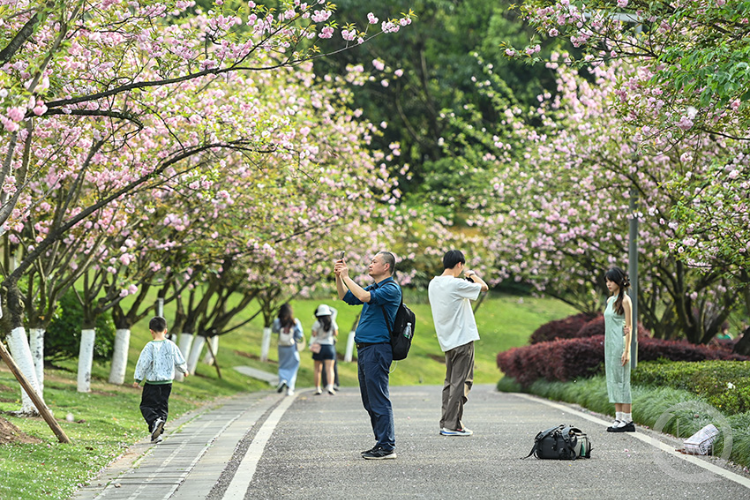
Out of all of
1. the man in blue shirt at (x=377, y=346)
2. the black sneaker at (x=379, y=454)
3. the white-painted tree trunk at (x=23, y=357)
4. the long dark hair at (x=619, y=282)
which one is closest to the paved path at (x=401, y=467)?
the black sneaker at (x=379, y=454)

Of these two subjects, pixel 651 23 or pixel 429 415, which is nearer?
pixel 651 23

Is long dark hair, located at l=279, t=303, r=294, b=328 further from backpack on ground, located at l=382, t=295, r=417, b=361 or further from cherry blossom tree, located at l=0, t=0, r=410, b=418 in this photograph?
backpack on ground, located at l=382, t=295, r=417, b=361

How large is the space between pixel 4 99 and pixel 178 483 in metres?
3.16

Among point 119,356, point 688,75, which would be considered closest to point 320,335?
point 119,356

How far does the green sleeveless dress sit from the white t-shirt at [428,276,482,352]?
179cm

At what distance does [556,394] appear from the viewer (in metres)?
16.2

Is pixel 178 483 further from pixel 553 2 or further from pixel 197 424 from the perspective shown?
pixel 553 2

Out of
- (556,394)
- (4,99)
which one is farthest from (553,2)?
(556,394)

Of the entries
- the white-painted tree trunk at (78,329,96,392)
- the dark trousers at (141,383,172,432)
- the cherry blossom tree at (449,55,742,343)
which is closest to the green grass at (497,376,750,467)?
the cherry blossom tree at (449,55,742,343)

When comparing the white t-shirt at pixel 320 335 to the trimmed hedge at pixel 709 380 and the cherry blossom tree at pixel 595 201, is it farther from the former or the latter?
the trimmed hedge at pixel 709 380

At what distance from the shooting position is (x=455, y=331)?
10.2m

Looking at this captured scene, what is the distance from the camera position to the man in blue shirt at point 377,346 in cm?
834

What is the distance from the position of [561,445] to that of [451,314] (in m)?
2.35

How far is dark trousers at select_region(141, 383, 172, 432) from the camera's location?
991 cm
